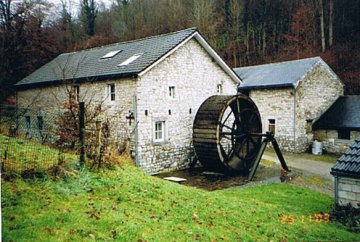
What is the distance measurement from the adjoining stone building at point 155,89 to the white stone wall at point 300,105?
15.3 feet

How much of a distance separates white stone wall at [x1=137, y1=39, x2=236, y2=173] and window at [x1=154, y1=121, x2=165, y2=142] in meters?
0.19

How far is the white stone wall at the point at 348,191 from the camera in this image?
871 centimetres

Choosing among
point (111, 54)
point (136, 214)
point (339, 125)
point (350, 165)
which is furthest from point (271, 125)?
point (136, 214)

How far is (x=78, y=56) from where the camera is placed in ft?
71.1

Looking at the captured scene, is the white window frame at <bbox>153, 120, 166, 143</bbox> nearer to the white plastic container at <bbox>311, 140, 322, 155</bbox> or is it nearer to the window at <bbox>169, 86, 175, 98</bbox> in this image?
the window at <bbox>169, 86, 175, 98</bbox>

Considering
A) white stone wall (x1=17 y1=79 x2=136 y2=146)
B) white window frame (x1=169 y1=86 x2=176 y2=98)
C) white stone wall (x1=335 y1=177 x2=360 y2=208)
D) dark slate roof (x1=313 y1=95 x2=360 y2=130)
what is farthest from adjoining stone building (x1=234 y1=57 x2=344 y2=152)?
white stone wall (x1=335 y1=177 x2=360 y2=208)

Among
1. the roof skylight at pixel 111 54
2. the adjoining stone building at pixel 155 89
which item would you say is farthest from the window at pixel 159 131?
the roof skylight at pixel 111 54

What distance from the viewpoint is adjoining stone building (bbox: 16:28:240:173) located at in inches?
578

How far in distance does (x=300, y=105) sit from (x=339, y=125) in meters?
2.56

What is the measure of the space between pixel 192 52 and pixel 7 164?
35.7ft

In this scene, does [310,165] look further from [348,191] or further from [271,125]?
[348,191]
